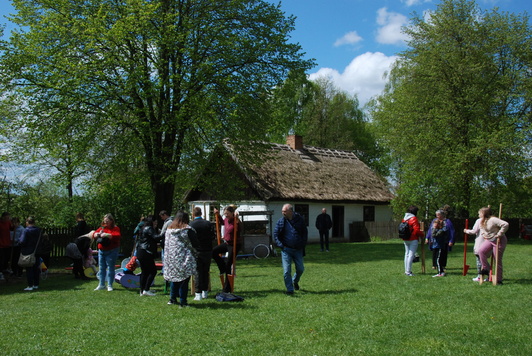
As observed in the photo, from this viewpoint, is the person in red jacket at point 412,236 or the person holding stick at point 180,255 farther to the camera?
the person in red jacket at point 412,236

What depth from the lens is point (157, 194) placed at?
65.1 ft

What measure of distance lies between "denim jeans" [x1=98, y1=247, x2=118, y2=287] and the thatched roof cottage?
35.7ft

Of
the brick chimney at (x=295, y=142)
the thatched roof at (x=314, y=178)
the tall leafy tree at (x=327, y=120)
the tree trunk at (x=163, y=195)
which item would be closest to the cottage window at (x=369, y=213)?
the thatched roof at (x=314, y=178)

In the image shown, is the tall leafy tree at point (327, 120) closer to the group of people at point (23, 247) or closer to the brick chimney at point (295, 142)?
the brick chimney at point (295, 142)

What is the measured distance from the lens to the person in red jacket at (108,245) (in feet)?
34.4

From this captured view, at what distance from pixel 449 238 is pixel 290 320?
→ 7.27m

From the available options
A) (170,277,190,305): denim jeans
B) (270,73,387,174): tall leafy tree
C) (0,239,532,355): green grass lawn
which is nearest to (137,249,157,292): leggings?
(0,239,532,355): green grass lawn

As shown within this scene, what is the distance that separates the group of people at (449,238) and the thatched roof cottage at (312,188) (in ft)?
35.0

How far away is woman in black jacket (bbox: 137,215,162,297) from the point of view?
32.3 ft

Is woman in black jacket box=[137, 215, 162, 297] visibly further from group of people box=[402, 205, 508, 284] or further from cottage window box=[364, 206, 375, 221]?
cottage window box=[364, 206, 375, 221]

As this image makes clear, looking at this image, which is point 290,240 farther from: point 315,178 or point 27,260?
point 315,178

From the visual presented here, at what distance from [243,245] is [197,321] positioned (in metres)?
10.9

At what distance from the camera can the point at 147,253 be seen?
9914 millimetres

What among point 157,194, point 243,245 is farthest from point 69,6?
point 243,245
